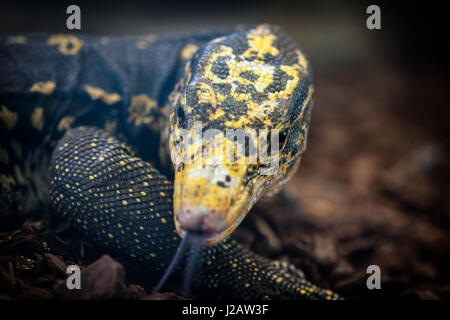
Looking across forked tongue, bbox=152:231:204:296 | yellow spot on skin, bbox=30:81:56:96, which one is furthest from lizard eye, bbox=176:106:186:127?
yellow spot on skin, bbox=30:81:56:96

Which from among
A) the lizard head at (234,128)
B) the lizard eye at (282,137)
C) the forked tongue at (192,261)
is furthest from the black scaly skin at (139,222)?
the lizard eye at (282,137)

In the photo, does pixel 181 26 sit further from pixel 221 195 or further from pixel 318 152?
pixel 221 195

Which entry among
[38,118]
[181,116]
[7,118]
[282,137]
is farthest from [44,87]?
[282,137]

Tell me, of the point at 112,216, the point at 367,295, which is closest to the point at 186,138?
the point at 112,216

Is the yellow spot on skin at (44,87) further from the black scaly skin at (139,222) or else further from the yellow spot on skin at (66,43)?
the black scaly skin at (139,222)

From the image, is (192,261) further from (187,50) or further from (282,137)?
(187,50)

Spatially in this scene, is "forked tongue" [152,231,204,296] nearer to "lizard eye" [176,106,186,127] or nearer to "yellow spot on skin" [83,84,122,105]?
"lizard eye" [176,106,186,127]

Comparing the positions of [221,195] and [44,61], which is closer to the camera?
[221,195]

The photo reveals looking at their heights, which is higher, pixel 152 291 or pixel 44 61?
pixel 44 61

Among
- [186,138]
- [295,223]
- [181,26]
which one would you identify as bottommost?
[295,223]
